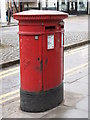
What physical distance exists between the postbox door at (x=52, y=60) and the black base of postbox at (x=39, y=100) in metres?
0.11

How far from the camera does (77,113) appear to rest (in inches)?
173

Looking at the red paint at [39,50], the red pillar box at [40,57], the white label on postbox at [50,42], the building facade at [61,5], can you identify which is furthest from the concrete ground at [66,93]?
the building facade at [61,5]

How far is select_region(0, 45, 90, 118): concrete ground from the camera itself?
14.6 feet

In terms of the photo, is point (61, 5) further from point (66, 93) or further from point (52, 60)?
point (52, 60)

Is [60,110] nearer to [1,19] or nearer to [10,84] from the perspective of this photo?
[10,84]

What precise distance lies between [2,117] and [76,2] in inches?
1487

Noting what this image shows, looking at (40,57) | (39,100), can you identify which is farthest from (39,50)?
(39,100)

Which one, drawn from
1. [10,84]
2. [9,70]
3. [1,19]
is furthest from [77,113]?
[1,19]

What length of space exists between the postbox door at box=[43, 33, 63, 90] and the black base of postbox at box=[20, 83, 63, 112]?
11cm

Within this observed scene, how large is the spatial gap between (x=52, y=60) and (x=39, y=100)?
686 millimetres

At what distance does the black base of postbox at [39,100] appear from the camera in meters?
4.46

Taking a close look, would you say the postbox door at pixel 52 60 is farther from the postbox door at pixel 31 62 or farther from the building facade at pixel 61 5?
the building facade at pixel 61 5

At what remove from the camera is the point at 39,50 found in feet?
14.1

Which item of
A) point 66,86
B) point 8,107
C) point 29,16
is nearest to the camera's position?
point 29,16
